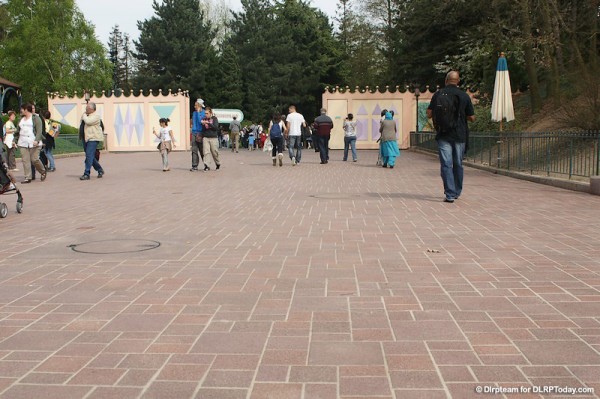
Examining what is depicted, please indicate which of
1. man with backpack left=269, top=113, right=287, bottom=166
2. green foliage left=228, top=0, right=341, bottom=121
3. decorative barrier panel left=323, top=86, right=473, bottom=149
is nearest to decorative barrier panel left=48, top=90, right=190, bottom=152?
decorative barrier panel left=323, top=86, right=473, bottom=149

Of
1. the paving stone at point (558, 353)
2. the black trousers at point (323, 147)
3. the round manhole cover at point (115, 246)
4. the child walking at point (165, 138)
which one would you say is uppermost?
the child walking at point (165, 138)

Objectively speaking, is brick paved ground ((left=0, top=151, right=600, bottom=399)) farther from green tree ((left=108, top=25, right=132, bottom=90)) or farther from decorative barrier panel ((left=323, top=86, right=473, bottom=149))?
green tree ((left=108, top=25, right=132, bottom=90))

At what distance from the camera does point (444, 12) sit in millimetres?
33469

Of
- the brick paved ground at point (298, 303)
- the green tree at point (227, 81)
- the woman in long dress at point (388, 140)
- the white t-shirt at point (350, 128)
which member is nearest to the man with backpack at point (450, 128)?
the brick paved ground at point (298, 303)

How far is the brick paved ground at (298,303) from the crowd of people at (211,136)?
5.44ft

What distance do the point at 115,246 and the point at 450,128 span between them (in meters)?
6.07

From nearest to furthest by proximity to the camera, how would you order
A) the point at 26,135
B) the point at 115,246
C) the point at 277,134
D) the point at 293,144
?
the point at 115,246 < the point at 26,135 < the point at 277,134 < the point at 293,144

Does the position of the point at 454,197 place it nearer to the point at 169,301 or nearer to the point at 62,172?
the point at 169,301

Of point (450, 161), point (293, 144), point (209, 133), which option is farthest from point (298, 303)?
point (293, 144)

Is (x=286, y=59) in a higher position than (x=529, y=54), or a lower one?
higher

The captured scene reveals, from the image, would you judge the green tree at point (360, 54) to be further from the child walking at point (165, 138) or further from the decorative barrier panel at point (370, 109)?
the child walking at point (165, 138)

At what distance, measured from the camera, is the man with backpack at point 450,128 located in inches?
421

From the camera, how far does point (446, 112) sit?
10.7 m

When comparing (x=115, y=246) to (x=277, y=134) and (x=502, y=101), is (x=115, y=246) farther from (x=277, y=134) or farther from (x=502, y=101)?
(x=502, y=101)
